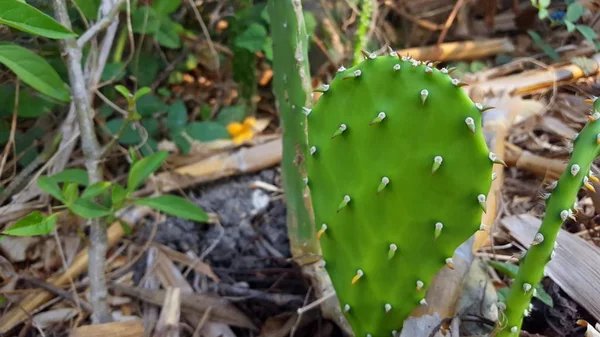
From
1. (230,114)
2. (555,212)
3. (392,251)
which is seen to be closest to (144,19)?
(230,114)

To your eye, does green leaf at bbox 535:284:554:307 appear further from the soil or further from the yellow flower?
the yellow flower

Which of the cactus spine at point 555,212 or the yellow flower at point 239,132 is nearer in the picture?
the cactus spine at point 555,212

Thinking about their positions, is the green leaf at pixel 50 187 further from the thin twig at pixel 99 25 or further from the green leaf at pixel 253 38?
the green leaf at pixel 253 38

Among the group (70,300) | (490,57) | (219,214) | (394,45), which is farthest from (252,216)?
(490,57)

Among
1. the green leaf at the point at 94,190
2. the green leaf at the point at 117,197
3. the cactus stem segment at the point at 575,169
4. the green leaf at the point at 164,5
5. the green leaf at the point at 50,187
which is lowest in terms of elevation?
the green leaf at the point at 117,197

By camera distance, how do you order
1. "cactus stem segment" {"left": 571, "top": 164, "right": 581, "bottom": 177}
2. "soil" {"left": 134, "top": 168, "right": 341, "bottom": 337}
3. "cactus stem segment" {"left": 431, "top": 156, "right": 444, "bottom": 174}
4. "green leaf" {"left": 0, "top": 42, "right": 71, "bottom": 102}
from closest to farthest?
"cactus stem segment" {"left": 571, "top": 164, "right": 581, "bottom": 177} → "cactus stem segment" {"left": 431, "top": 156, "right": 444, "bottom": 174} → "green leaf" {"left": 0, "top": 42, "right": 71, "bottom": 102} → "soil" {"left": 134, "top": 168, "right": 341, "bottom": 337}

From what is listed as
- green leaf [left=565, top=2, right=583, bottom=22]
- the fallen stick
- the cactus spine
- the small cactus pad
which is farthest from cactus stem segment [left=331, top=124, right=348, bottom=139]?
the fallen stick

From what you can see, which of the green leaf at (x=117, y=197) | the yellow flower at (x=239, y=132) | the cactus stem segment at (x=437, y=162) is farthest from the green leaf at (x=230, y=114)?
the cactus stem segment at (x=437, y=162)

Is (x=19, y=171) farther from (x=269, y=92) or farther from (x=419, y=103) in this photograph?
(x=419, y=103)
